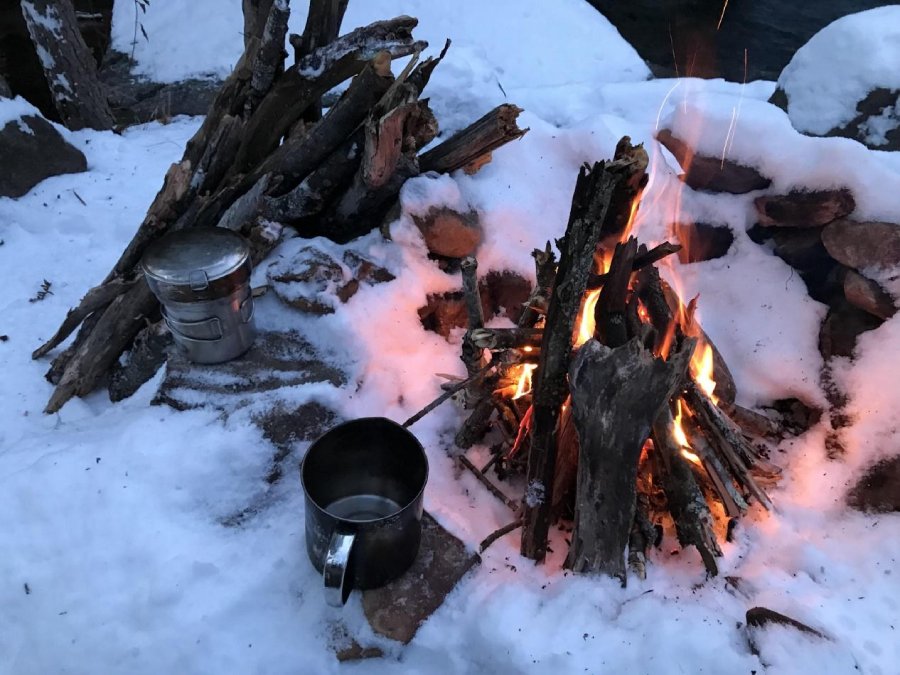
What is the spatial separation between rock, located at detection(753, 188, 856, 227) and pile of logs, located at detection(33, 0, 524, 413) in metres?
1.60

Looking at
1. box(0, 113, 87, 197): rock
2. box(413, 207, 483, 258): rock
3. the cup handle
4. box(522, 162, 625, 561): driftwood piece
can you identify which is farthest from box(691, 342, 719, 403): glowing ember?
box(0, 113, 87, 197): rock

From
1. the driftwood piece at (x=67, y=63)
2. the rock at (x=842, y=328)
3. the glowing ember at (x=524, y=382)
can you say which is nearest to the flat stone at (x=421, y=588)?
the glowing ember at (x=524, y=382)

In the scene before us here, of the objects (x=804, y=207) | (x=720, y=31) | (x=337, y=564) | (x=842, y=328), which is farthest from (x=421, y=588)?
(x=720, y=31)

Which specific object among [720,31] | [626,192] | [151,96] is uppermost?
[626,192]

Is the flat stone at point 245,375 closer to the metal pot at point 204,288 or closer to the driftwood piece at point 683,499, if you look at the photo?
the metal pot at point 204,288

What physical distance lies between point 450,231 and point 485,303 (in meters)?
0.50

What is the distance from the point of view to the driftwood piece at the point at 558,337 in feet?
7.13

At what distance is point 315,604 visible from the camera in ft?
7.39

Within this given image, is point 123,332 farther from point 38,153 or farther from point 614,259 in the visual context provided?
point 38,153

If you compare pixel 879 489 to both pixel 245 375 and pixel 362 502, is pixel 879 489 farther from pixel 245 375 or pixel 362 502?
pixel 245 375

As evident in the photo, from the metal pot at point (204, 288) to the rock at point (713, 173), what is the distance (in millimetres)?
2746

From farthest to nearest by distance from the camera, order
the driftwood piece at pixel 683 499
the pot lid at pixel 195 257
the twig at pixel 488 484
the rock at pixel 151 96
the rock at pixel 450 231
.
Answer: the rock at pixel 151 96 < the rock at pixel 450 231 < the twig at pixel 488 484 < the pot lid at pixel 195 257 < the driftwood piece at pixel 683 499

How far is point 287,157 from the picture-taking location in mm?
3447

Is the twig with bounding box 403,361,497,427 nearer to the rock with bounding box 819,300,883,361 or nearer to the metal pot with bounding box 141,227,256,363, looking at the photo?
the metal pot with bounding box 141,227,256,363
